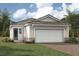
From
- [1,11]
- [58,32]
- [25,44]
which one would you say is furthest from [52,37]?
[1,11]

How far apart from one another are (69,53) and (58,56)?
0.50m

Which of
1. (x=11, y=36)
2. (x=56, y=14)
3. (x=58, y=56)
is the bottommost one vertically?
(x=58, y=56)

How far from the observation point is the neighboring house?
12364 mm

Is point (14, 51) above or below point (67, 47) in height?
below

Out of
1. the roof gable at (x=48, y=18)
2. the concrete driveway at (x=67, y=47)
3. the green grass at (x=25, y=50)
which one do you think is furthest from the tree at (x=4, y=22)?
the concrete driveway at (x=67, y=47)

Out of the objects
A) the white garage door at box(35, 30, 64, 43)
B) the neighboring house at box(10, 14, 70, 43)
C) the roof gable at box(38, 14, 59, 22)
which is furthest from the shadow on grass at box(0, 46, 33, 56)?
the roof gable at box(38, 14, 59, 22)

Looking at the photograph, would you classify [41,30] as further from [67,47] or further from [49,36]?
[67,47]

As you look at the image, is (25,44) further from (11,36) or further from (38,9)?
(38,9)

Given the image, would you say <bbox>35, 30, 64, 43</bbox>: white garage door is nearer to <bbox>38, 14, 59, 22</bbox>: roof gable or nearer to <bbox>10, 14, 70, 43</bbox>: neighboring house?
<bbox>10, 14, 70, 43</bbox>: neighboring house

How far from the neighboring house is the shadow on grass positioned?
1.50 ft

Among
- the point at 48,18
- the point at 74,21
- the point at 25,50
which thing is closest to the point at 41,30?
the point at 48,18

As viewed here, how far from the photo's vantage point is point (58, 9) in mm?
12281

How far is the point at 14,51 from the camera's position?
1204 centimetres

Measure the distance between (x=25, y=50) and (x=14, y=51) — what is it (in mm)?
422
